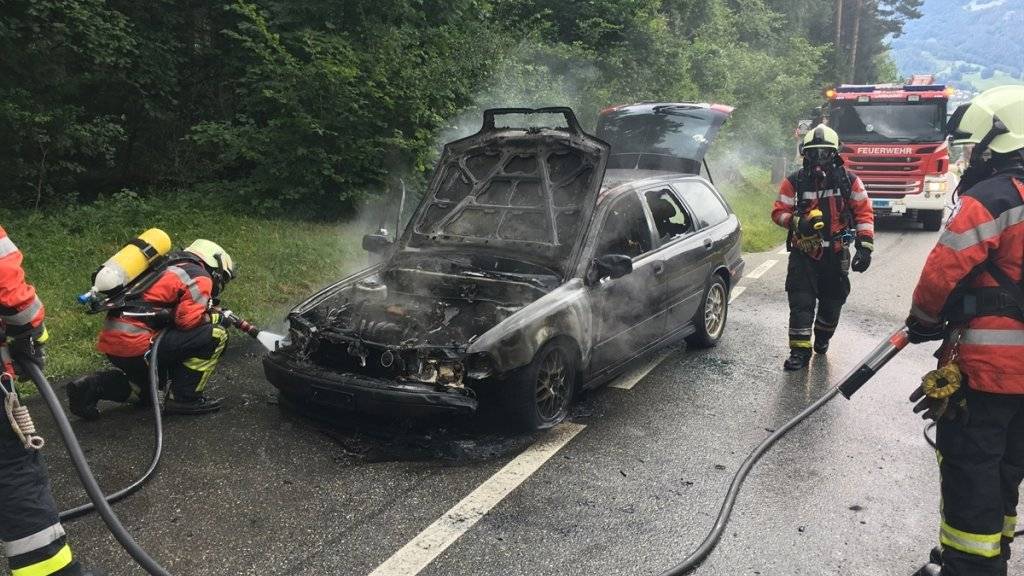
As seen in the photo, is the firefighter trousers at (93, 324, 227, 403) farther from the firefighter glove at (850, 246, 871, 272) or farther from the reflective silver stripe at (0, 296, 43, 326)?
the firefighter glove at (850, 246, 871, 272)

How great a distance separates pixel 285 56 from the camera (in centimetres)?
866

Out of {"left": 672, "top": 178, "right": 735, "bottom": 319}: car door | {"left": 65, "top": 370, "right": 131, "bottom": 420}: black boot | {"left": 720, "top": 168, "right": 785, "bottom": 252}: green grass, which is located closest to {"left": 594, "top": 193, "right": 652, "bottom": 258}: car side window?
{"left": 672, "top": 178, "right": 735, "bottom": 319}: car door

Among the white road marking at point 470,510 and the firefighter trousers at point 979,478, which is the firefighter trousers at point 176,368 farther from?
the firefighter trousers at point 979,478

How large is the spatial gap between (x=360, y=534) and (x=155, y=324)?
2.15 m

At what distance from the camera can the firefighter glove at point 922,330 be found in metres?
2.91

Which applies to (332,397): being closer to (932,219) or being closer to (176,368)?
(176,368)

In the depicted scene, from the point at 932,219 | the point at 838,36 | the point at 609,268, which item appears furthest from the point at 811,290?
the point at 838,36

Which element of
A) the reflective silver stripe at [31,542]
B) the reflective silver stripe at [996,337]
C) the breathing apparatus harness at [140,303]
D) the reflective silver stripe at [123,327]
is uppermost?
the reflective silver stripe at [996,337]

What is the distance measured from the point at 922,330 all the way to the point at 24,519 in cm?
352

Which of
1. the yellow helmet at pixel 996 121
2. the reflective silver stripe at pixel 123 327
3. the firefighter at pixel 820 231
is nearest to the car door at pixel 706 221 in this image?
the firefighter at pixel 820 231

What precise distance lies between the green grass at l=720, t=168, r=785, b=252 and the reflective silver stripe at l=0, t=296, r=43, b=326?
28.4 ft

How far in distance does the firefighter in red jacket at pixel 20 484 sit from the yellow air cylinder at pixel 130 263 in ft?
4.93

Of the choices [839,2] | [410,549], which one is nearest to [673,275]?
[410,549]

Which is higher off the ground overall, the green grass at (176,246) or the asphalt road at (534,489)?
the green grass at (176,246)
